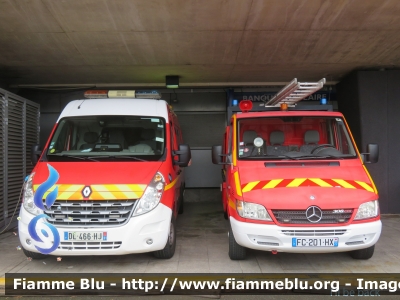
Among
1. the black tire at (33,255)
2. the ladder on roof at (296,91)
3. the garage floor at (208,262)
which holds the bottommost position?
the garage floor at (208,262)

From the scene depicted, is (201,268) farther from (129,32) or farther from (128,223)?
(129,32)

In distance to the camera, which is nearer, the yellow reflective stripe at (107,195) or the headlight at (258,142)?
the yellow reflective stripe at (107,195)

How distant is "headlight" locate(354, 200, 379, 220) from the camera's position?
4477mm

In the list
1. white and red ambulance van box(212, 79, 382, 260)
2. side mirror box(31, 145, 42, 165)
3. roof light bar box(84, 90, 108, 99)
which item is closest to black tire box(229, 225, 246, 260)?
white and red ambulance van box(212, 79, 382, 260)

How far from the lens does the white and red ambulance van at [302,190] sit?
4406 millimetres

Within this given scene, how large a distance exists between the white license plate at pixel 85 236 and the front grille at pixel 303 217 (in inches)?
86.6

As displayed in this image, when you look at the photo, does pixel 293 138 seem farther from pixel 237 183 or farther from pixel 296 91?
pixel 237 183

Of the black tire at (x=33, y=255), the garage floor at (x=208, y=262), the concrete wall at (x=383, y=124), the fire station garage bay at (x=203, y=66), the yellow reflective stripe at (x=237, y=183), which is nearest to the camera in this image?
the yellow reflective stripe at (x=237, y=183)

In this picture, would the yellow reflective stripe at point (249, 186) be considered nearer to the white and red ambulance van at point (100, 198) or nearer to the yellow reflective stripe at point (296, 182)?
the yellow reflective stripe at point (296, 182)

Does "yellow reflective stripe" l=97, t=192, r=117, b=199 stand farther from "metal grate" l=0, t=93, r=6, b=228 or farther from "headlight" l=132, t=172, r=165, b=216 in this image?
"metal grate" l=0, t=93, r=6, b=228

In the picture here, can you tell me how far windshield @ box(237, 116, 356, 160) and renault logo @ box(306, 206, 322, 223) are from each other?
1.12 m

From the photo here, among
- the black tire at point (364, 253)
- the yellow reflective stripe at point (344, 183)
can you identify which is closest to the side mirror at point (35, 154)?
the yellow reflective stripe at point (344, 183)

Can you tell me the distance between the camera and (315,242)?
14.3ft

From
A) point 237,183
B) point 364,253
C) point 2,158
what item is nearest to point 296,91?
point 237,183
